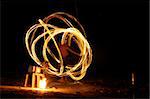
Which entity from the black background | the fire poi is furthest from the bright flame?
the black background

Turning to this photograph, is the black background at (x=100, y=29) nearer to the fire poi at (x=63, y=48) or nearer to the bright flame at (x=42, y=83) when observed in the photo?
the fire poi at (x=63, y=48)

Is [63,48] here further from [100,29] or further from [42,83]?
[100,29]

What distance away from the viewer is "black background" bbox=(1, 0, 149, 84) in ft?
69.5

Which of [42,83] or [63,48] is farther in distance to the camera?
[63,48]

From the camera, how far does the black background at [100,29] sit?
21.2 m

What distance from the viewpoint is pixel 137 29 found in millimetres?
22641

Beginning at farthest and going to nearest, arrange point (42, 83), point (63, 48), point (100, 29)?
1. point (100, 29)
2. point (63, 48)
3. point (42, 83)

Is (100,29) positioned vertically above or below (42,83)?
above

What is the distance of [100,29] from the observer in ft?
73.4

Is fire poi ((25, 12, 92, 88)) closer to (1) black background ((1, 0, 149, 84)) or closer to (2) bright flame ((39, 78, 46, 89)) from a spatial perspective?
(2) bright flame ((39, 78, 46, 89))

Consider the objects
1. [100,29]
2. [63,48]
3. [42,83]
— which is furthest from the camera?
[100,29]

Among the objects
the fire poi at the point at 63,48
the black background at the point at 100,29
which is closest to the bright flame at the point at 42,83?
the fire poi at the point at 63,48

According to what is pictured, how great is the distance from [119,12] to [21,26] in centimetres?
514

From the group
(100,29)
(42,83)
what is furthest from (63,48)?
(100,29)
